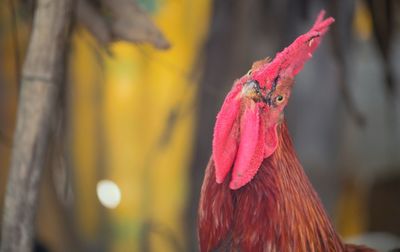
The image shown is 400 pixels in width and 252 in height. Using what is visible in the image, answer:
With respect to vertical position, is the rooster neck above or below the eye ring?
below

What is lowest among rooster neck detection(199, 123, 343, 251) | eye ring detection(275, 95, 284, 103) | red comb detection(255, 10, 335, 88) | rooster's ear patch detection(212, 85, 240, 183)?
rooster neck detection(199, 123, 343, 251)

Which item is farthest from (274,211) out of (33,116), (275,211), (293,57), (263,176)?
(33,116)

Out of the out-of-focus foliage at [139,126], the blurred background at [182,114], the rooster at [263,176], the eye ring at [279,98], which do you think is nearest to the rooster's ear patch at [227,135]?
the rooster at [263,176]

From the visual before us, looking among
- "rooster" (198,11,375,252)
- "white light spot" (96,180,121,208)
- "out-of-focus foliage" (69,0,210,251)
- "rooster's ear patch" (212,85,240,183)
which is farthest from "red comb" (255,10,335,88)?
"white light spot" (96,180,121,208)

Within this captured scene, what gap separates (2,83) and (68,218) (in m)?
0.54

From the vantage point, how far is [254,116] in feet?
5.32

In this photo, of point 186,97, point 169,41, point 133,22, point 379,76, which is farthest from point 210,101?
point 379,76

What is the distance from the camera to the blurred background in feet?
6.33

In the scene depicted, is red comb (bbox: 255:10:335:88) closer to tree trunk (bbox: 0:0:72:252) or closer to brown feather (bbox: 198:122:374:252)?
brown feather (bbox: 198:122:374:252)

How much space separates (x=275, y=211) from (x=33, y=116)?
89cm

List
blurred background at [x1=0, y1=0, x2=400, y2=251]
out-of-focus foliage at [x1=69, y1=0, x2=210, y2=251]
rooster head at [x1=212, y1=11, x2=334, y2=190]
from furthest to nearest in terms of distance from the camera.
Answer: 1. out-of-focus foliage at [x1=69, y1=0, x2=210, y2=251]
2. blurred background at [x1=0, y1=0, x2=400, y2=251]
3. rooster head at [x1=212, y1=11, x2=334, y2=190]

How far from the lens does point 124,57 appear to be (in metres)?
2.09

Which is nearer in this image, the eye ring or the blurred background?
the eye ring

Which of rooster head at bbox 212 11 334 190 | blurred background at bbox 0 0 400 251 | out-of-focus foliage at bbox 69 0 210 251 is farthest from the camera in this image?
out-of-focus foliage at bbox 69 0 210 251
